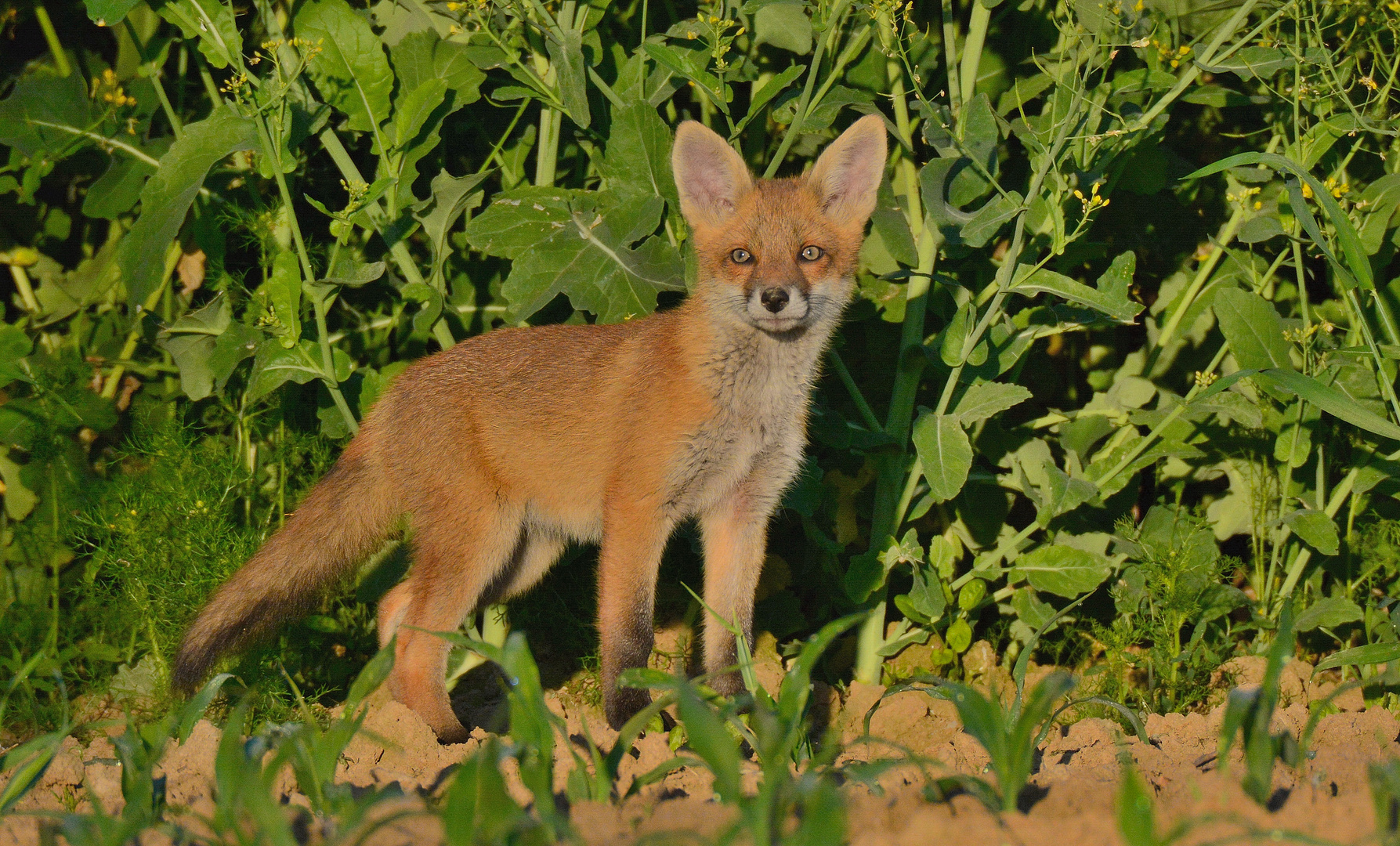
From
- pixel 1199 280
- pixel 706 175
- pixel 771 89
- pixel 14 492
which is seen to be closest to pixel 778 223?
pixel 706 175

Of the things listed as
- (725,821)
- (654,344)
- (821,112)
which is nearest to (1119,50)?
(821,112)

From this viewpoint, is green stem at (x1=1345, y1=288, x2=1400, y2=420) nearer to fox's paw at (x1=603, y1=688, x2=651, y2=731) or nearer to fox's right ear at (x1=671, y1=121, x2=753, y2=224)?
fox's right ear at (x1=671, y1=121, x2=753, y2=224)

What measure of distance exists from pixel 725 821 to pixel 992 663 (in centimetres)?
302

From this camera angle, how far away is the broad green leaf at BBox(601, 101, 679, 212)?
440 centimetres

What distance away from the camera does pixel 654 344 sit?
4.32m

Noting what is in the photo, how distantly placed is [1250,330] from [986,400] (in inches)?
46.7

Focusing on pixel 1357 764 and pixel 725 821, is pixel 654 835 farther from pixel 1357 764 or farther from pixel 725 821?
pixel 1357 764

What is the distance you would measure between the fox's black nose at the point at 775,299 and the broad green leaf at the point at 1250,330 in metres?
→ 1.93

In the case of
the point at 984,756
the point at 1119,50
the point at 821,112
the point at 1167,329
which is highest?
the point at 1119,50

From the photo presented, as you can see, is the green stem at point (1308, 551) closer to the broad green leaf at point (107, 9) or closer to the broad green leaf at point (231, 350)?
the broad green leaf at point (231, 350)

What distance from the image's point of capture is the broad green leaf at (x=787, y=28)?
4.34 m

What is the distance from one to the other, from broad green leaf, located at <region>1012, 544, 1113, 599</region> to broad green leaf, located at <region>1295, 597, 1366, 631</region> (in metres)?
0.77

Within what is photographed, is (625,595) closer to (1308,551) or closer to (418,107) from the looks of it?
(418,107)

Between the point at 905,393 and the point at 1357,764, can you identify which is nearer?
the point at 1357,764
